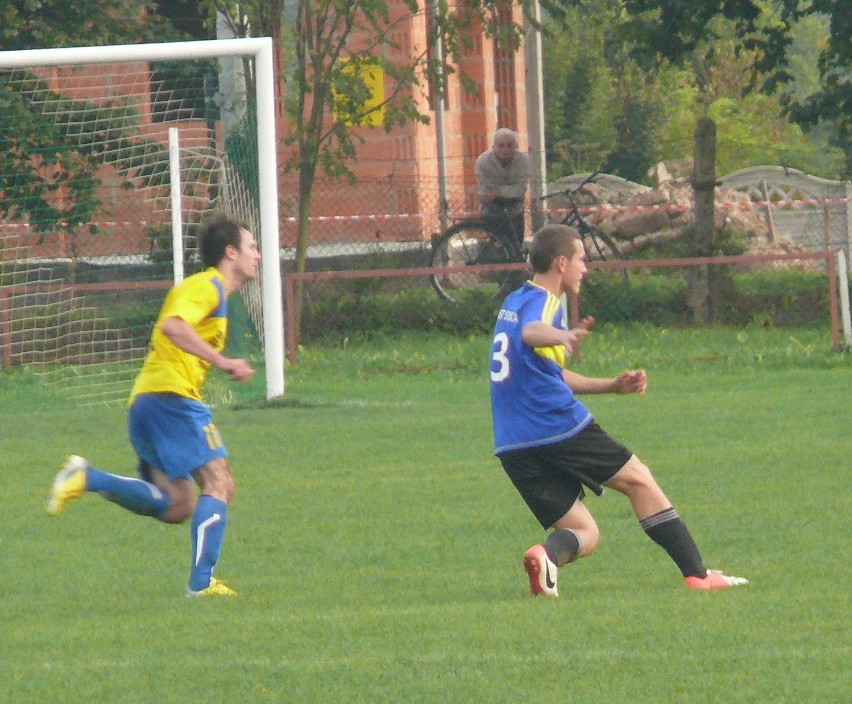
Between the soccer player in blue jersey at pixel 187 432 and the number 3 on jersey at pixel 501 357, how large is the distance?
3.34 ft

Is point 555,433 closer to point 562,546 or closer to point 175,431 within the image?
point 562,546

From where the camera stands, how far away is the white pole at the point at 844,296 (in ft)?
51.4

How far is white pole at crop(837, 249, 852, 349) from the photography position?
15.7m

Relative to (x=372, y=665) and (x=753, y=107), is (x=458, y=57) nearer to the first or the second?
(x=372, y=665)

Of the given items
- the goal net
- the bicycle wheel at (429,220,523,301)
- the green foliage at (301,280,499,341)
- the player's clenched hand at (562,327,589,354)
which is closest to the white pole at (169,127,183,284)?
the goal net

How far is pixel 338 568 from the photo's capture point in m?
7.52

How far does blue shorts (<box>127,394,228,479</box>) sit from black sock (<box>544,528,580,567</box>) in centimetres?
135

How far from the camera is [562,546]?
675 cm

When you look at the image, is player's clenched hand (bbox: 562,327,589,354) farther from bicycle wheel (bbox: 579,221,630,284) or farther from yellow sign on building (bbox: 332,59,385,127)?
bicycle wheel (bbox: 579,221,630,284)

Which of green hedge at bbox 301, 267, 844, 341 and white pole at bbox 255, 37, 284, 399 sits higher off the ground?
white pole at bbox 255, 37, 284, 399

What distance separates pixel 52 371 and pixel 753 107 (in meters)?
30.9

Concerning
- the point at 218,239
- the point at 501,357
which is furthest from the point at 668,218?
the point at 501,357

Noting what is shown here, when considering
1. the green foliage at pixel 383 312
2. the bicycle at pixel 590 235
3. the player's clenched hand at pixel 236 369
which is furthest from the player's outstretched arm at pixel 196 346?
the bicycle at pixel 590 235

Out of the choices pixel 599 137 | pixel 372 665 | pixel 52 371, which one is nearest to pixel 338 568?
pixel 372 665
